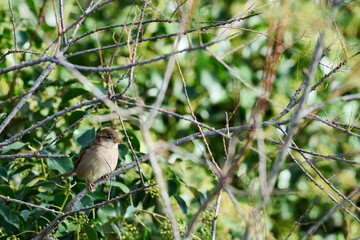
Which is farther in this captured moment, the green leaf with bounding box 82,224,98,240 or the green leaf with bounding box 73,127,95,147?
the green leaf with bounding box 73,127,95,147

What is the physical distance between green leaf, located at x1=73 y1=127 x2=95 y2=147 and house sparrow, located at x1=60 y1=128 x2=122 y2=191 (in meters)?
0.24

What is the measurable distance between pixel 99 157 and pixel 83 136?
725mm

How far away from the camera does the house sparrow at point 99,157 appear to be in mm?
4273

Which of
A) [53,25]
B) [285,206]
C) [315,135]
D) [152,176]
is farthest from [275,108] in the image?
[53,25]

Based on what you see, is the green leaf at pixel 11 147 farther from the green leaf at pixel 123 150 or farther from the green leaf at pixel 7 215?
the green leaf at pixel 123 150

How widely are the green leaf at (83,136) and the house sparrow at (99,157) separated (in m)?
0.24

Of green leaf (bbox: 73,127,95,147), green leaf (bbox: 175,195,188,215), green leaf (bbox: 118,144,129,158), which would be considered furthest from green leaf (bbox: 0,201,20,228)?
green leaf (bbox: 175,195,188,215)

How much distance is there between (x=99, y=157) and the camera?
4.64 meters

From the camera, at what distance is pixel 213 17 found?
548 cm

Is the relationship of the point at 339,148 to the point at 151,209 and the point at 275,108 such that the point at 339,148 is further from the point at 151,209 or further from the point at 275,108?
the point at 151,209

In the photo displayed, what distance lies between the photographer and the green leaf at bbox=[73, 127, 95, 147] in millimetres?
3902

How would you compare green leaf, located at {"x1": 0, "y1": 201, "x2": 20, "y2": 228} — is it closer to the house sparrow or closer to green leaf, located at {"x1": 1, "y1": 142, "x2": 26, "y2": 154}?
green leaf, located at {"x1": 1, "y1": 142, "x2": 26, "y2": 154}

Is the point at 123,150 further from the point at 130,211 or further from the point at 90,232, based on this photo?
the point at 90,232

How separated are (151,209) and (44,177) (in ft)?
3.31
